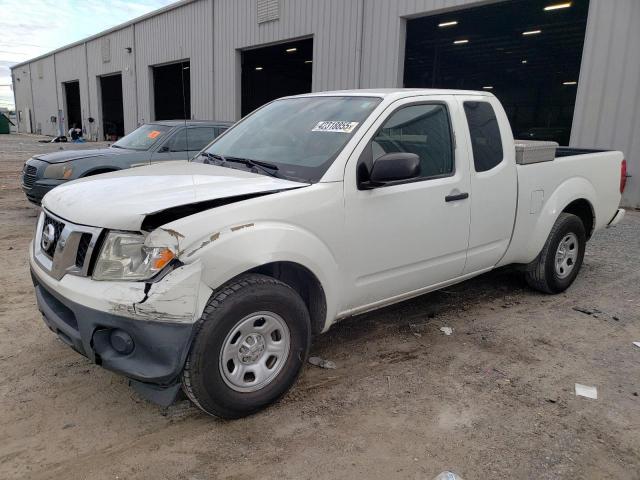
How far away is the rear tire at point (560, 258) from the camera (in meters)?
5.00

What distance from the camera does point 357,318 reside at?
4586 mm

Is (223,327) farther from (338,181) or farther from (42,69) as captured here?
(42,69)

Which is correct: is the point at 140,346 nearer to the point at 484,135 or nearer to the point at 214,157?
the point at 214,157

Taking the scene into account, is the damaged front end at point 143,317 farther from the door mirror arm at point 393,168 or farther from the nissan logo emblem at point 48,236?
the door mirror arm at point 393,168

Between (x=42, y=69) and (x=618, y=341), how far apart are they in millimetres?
50292

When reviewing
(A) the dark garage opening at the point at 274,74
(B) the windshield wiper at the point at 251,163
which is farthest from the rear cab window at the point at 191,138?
(A) the dark garage opening at the point at 274,74

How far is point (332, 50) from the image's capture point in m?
14.4

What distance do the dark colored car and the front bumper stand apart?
5.44 meters

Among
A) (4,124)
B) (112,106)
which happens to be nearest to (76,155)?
(112,106)

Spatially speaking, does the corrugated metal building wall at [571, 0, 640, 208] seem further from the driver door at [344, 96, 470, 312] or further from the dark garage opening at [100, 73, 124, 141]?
the dark garage opening at [100, 73, 124, 141]

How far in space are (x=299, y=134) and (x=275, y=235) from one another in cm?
112

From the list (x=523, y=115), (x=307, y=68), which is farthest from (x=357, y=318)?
(x=523, y=115)

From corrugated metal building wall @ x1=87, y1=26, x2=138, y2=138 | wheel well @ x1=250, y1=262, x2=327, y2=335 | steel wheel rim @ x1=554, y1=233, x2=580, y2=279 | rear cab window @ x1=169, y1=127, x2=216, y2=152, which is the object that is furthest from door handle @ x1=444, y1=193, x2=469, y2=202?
corrugated metal building wall @ x1=87, y1=26, x2=138, y2=138

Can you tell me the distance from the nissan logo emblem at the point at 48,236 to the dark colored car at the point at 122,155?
4664 mm
